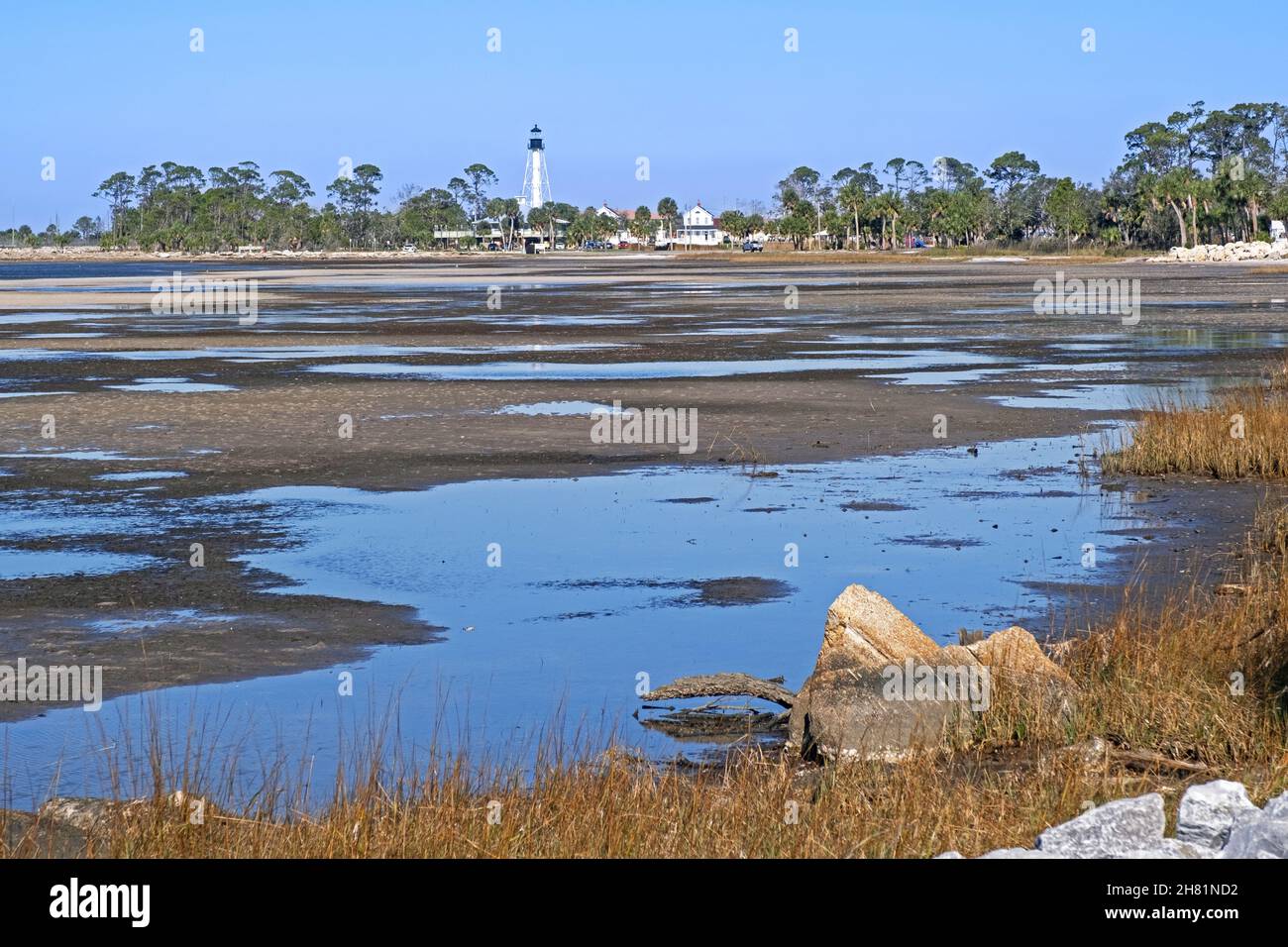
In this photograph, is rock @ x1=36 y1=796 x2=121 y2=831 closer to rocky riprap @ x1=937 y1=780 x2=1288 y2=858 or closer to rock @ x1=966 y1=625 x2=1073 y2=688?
rocky riprap @ x1=937 y1=780 x2=1288 y2=858

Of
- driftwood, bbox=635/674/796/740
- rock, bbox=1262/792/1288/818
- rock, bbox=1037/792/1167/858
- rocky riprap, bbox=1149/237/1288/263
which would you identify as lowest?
driftwood, bbox=635/674/796/740

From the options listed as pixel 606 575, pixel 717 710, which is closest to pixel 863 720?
pixel 717 710

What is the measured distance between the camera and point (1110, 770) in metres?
8.49

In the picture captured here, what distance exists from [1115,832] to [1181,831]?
1.45 feet

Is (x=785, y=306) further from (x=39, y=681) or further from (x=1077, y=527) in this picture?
(x=39, y=681)

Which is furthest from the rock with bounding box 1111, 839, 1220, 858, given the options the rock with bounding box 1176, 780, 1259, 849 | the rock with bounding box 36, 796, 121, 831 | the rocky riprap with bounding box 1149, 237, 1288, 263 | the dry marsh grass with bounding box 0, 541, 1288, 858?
the rocky riprap with bounding box 1149, 237, 1288, 263

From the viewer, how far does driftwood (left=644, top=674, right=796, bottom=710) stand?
10305 millimetres

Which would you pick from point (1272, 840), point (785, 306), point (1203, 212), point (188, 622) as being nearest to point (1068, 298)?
point (785, 306)

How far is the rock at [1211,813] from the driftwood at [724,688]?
3.83 meters

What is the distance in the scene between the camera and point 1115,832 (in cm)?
622

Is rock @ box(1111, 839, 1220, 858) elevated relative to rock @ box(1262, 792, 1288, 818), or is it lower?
lower

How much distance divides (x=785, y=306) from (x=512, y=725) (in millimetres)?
53780

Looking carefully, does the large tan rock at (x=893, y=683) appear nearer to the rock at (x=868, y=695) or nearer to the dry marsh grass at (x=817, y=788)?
the rock at (x=868, y=695)

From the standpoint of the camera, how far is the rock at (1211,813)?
6418 millimetres
